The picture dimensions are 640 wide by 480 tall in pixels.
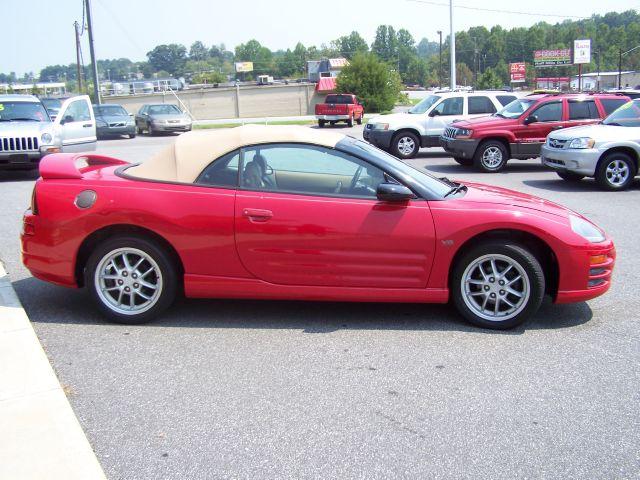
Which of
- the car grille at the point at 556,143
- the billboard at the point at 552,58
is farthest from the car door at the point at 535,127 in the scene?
the billboard at the point at 552,58

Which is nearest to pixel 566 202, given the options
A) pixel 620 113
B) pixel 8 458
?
pixel 620 113

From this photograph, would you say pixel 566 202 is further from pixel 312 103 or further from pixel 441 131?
pixel 312 103

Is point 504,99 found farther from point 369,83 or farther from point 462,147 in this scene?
point 369,83

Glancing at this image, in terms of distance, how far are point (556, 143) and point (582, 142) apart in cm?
62

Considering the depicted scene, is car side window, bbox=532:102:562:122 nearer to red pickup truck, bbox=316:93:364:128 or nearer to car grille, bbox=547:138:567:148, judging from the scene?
car grille, bbox=547:138:567:148

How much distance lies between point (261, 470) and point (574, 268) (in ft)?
9.78

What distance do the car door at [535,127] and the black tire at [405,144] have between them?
10.9 feet

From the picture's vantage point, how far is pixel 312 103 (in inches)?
2542

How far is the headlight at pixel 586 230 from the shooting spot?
16.7ft

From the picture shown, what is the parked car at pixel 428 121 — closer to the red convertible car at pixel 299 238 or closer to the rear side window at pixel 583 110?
the rear side window at pixel 583 110

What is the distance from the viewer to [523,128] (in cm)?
1498

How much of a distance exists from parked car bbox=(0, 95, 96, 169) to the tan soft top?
375 inches

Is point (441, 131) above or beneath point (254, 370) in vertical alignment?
above

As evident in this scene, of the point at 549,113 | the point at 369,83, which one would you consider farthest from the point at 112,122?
the point at 369,83
